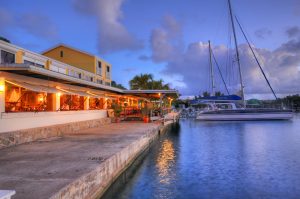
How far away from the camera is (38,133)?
45.0 feet

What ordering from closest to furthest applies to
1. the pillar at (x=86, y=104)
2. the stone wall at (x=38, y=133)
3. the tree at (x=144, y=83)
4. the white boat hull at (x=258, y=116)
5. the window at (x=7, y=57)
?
1. the stone wall at (x=38, y=133)
2. the window at (x=7, y=57)
3. the pillar at (x=86, y=104)
4. the white boat hull at (x=258, y=116)
5. the tree at (x=144, y=83)

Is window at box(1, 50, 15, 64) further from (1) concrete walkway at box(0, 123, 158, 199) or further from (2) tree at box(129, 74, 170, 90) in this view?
(2) tree at box(129, 74, 170, 90)

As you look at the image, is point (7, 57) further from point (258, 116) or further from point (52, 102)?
point (258, 116)

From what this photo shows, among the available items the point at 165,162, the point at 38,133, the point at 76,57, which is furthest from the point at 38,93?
the point at 76,57

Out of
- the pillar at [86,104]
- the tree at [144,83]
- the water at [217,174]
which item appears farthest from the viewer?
the tree at [144,83]

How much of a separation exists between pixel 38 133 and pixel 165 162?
6345mm

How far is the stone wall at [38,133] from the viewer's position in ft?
36.9

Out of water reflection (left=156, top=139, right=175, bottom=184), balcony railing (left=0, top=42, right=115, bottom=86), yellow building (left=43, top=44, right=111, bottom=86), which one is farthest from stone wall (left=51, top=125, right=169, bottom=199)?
yellow building (left=43, top=44, right=111, bottom=86)

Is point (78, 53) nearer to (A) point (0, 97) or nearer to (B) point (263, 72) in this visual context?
(A) point (0, 97)

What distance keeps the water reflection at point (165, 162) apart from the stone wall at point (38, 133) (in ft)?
18.9

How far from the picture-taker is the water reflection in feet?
35.2

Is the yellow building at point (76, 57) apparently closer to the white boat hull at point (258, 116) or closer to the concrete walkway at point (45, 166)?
the white boat hull at point (258, 116)

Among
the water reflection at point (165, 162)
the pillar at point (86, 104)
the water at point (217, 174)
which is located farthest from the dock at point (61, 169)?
the pillar at point (86, 104)

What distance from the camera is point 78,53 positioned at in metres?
33.6
